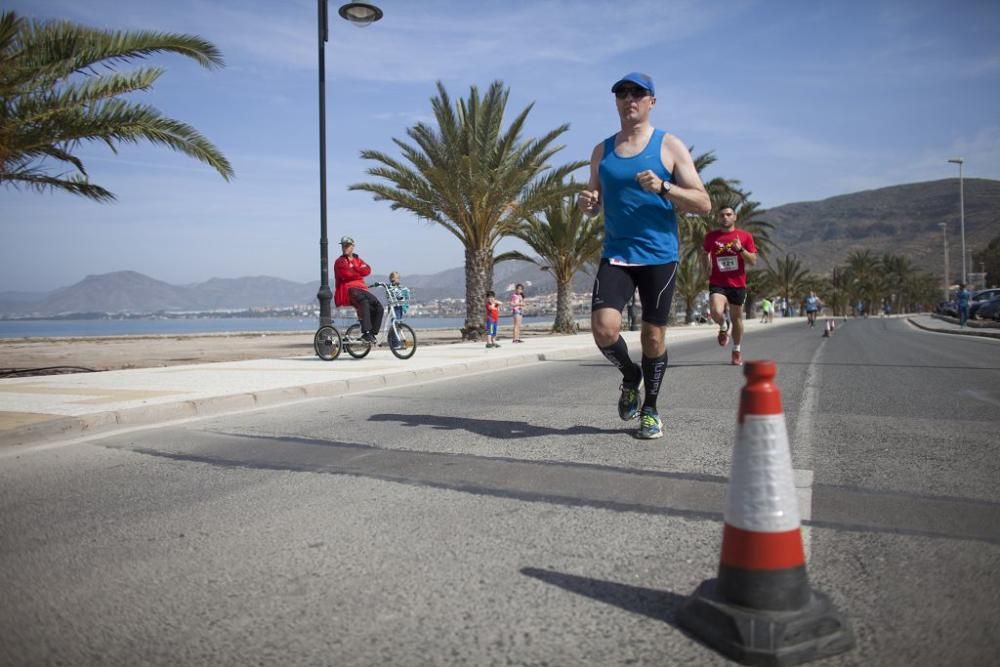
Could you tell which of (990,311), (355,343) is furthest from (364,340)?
(990,311)

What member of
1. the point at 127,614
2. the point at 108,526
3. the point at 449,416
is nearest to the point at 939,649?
the point at 127,614

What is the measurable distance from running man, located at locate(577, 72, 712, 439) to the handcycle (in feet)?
26.4

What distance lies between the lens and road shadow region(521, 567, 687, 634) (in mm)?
2035

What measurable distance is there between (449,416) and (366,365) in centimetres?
525

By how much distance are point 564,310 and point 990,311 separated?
21.1 m

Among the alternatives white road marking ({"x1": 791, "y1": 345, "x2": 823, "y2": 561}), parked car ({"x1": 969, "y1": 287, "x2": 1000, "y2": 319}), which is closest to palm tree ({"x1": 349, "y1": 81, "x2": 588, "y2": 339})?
white road marking ({"x1": 791, "y1": 345, "x2": 823, "y2": 561})

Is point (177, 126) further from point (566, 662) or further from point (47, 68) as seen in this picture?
point (566, 662)

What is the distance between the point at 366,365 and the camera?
431 inches

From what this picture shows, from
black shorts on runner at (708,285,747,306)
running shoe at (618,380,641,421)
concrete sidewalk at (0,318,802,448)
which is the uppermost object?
black shorts on runner at (708,285,747,306)

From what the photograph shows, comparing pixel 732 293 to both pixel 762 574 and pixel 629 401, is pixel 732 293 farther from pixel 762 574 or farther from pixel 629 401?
pixel 762 574

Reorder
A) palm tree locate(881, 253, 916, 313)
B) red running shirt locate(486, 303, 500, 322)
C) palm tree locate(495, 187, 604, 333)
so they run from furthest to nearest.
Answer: palm tree locate(881, 253, 916, 313)
palm tree locate(495, 187, 604, 333)
red running shirt locate(486, 303, 500, 322)

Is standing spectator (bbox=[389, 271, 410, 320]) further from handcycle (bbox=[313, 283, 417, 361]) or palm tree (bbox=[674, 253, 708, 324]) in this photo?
palm tree (bbox=[674, 253, 708, 324])

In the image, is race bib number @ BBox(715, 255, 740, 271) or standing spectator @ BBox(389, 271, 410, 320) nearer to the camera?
race bib number @ BBox(715, 255, 740, 271)

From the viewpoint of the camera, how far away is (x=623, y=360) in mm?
4645
